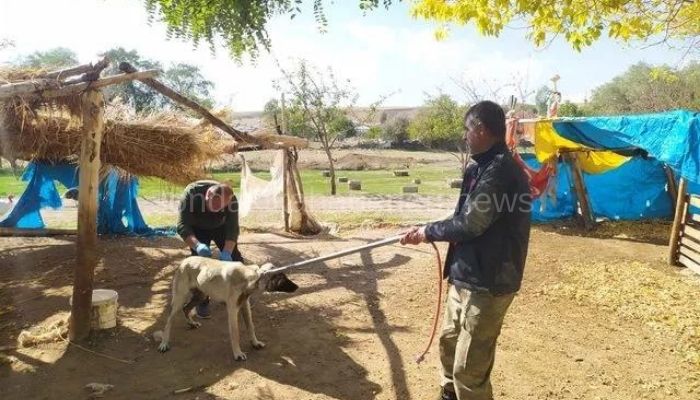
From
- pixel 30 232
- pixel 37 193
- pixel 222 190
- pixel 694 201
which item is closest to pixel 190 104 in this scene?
pixel 222 190

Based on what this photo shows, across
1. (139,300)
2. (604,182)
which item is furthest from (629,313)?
(604,182)

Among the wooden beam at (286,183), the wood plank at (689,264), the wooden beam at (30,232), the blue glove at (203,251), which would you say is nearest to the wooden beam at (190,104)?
the blue glove at (203,251)

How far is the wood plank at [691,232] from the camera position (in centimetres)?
755

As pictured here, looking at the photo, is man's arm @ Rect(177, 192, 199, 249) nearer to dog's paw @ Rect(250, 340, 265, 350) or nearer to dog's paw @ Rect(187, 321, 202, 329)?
dog's paw @ Rect(187, 321, 202, 329)

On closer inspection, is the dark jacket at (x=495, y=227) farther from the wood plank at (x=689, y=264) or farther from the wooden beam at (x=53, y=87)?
the wood plank at (x=689, y=264)

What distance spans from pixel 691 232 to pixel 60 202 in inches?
464

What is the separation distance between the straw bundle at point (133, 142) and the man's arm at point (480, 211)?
4988 millimetres

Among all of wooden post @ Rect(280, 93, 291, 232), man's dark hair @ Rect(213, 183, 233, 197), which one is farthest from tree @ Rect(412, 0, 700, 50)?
wooden post @ Rect(280, 93, 291, 232)

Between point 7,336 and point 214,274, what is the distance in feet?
8.40

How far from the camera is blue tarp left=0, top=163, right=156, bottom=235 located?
9461 millimetres

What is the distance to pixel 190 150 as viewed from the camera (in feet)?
23.3

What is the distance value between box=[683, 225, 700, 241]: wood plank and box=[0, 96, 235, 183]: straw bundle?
25.0 feet

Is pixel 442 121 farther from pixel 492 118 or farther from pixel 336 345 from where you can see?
pixel 492 118

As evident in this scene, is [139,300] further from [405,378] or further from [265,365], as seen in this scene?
[405,378]
